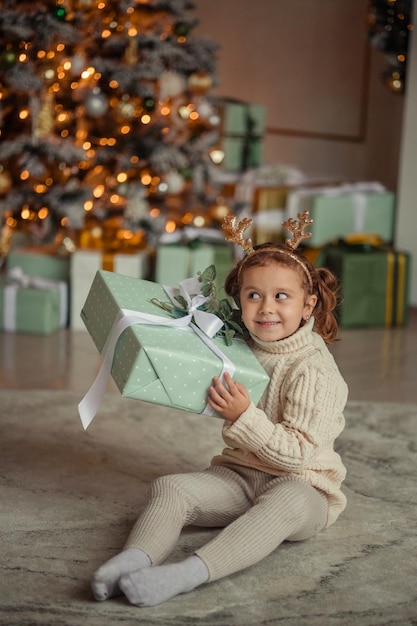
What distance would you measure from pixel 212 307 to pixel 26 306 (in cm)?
190

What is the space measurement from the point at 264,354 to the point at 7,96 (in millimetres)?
2431

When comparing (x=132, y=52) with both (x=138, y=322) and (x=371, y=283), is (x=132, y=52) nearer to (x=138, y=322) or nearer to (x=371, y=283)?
(x=371, y=283)

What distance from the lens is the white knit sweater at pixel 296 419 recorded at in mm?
1849

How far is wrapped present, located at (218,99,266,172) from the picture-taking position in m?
4.68

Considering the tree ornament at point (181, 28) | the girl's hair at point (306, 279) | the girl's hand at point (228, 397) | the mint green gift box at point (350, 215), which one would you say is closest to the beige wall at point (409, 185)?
the mint green gift box at point (350, 215)

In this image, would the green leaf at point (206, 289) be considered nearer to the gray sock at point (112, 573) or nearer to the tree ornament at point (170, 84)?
the gray sock at point (112, 573)

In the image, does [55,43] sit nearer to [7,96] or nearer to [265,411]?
[7,96]

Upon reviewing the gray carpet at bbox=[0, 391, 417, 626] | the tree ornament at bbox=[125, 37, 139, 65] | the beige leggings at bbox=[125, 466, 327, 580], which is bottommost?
the gray carpet at bbox=[0, 391, 417, 626]

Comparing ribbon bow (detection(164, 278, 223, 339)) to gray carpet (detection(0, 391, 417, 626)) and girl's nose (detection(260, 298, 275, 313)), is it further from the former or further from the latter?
gray carpet (detection(0, 391, 417, 626))

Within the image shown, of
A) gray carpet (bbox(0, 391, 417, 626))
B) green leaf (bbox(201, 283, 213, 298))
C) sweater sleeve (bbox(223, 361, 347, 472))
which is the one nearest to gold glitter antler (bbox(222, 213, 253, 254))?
green leaf (bbox(201, 283, 213, 298))

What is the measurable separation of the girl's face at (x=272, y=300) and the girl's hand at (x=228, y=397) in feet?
0.52

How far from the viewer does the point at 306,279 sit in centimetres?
196

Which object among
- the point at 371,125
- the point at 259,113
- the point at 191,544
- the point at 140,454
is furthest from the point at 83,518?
the point at 371,125

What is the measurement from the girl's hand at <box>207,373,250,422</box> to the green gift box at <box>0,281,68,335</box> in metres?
2.02
